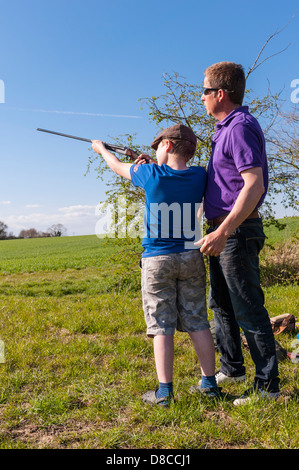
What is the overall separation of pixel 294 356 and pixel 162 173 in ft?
7.66

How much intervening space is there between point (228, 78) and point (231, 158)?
0.64 metres

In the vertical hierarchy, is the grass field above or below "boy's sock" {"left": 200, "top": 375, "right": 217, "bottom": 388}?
below

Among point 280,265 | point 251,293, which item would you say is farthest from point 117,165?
point 280,265

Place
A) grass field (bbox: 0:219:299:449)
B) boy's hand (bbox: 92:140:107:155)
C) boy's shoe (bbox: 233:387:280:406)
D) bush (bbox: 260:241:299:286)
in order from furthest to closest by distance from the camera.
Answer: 1. bush (bbox: 260:241:299:286)
2. boy's hand (bbox: 92:140:107:155)
3. boy's shoe (bbox: 233:387:280:406)
4. grass field (bbox: 0:219:299:449)

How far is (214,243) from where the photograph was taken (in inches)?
106

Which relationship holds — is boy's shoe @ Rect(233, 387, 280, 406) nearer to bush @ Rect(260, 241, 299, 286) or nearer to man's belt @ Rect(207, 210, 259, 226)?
man's belt @ Rect(207, 210, 259, 226)

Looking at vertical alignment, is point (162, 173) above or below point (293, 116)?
below

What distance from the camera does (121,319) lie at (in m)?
5.64

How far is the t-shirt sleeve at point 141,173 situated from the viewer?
2947 mm

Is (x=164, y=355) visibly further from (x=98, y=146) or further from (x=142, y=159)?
(x=98, y=146)

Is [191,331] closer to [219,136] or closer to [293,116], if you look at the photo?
[219,136]

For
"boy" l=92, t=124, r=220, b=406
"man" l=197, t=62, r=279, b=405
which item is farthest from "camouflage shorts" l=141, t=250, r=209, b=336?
"man" l=197, t=62, r=279, b=405

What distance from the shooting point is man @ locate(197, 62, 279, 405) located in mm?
2721
